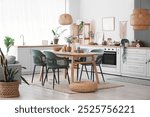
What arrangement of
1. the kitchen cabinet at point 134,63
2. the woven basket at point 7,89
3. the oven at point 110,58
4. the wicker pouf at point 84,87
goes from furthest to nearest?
the oven at point 110,58 < the kitchen cabinet at point 134,63 < the wicker pouf at point 84,87 < the woven basket at point 7,89

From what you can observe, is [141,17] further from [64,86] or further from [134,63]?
[134,63]

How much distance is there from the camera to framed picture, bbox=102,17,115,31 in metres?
10.7

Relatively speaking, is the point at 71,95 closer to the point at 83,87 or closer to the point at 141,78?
the point at 83,87

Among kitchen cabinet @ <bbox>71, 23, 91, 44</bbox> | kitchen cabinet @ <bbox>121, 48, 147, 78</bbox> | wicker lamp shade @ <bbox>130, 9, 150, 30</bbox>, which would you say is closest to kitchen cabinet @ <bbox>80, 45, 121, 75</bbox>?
kitchen cabinet @ <bbox>121, 48, 147, 78</bbox>

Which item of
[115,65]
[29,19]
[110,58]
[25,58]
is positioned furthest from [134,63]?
[29,19]

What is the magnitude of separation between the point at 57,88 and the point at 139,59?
275 cm

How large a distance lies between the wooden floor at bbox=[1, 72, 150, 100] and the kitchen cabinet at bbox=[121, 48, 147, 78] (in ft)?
4.09

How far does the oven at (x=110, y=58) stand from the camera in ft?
32.3

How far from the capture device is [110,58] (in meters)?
9.98

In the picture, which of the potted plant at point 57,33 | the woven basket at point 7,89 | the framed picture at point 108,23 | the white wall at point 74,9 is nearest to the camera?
the woven basket at point 7,89

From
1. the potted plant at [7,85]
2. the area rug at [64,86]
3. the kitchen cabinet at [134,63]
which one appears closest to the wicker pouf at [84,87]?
the area rug at [64,86]

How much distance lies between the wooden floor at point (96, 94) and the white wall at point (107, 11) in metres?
3.08

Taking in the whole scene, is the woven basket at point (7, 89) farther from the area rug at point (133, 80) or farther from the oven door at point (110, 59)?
the oven door at point (110, 59)

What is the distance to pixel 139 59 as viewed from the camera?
9.08m
